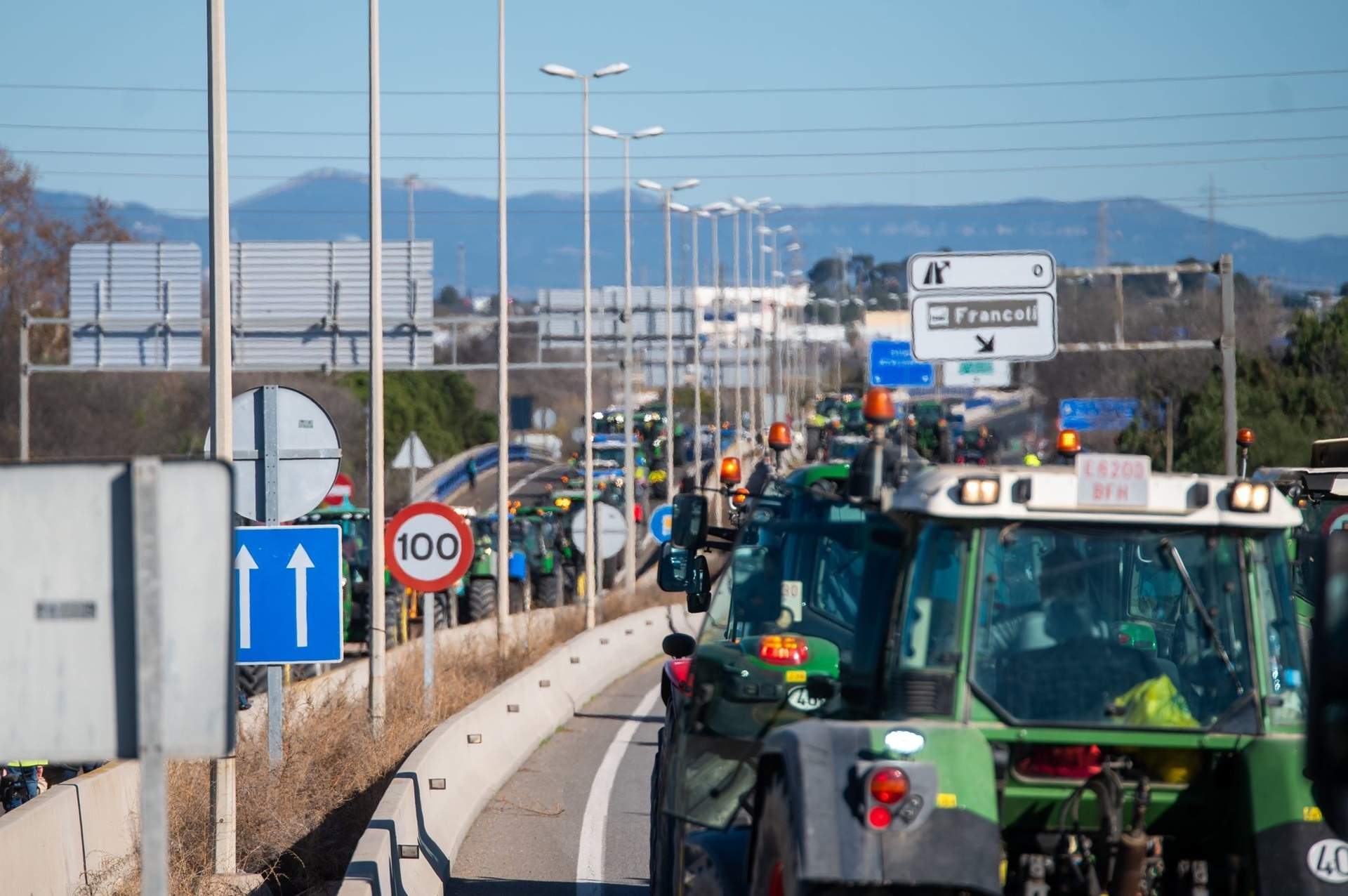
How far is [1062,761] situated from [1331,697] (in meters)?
2.60

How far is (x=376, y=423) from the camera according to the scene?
16.2m

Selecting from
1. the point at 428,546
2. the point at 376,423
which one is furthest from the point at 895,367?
the point at 428,546

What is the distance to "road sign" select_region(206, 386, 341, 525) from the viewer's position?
37.0 feet

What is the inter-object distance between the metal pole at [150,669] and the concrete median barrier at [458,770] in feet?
11.8

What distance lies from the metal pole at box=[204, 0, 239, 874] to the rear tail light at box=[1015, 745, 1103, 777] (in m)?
5.14

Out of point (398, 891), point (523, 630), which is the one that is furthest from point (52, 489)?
point (523, 630)

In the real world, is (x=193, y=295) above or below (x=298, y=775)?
above

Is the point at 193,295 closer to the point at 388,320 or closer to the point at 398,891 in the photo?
the point at 388,320

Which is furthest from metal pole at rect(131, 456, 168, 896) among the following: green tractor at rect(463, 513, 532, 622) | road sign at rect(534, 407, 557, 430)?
road sign at rect(534, 407, 557, 430)

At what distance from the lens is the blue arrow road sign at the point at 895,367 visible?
134ft

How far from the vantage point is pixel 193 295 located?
1610 inches

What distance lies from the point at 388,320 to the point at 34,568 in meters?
35.5

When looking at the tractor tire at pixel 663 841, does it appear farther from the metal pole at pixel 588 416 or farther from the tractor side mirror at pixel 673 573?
the metal pole at pixel 588 416

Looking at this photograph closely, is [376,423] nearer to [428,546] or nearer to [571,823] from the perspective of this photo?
[428,546]
